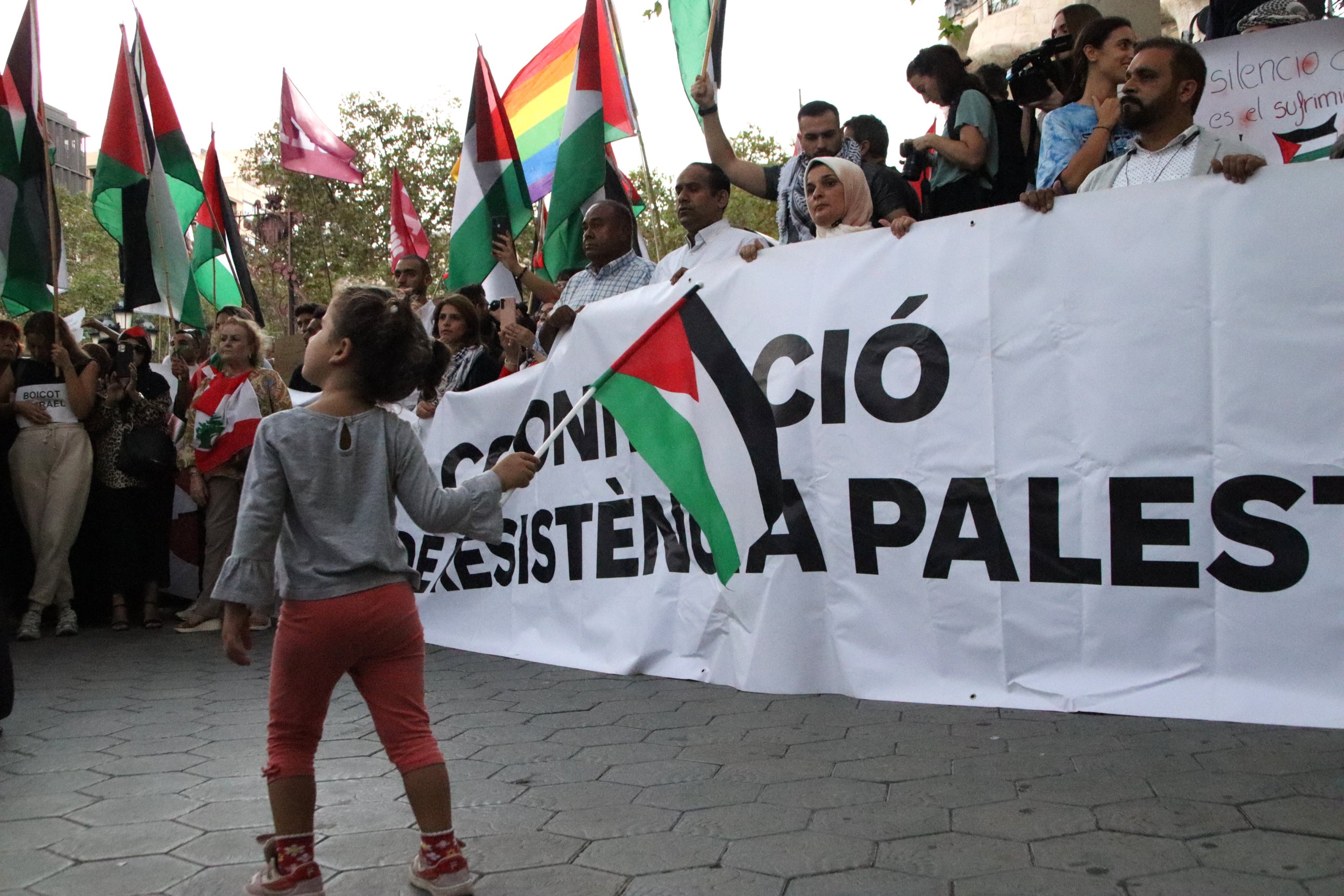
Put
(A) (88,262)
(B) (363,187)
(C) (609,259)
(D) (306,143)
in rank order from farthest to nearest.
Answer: (A) (88,262) < (B) (363,187) < (D) (306,143) < (C) (609,259)

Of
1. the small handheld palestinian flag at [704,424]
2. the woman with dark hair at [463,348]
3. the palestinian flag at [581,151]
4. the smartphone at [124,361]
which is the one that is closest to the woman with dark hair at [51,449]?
the smartphone at [124,361]

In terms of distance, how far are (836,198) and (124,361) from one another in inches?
211

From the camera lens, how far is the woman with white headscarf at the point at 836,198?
16.7ft

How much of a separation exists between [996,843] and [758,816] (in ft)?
2.08

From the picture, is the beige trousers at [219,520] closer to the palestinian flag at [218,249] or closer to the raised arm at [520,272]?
the raised arm at [520,272]

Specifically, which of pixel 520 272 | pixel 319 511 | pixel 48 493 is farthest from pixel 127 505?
pixel 319 511

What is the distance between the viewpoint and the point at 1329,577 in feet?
12.4

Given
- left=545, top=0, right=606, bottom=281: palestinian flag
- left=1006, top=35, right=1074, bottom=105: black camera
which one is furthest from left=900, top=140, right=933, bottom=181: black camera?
left=545, top=0, right=606, bottom=281: palestinian flag

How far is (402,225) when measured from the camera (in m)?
10.8

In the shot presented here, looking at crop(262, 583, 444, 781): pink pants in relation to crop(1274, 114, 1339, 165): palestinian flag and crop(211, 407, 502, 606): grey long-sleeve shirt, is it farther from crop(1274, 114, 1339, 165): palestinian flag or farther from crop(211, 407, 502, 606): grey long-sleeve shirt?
crop(1274, 114, 1339, 165): palestinian flag

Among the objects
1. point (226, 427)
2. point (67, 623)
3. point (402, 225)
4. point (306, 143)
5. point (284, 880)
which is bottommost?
point (67, 623)

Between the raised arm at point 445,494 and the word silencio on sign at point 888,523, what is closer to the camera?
the raised arm at point 445,494

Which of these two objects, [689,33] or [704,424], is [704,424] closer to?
[704,424]

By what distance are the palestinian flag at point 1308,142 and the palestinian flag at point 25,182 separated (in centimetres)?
723
